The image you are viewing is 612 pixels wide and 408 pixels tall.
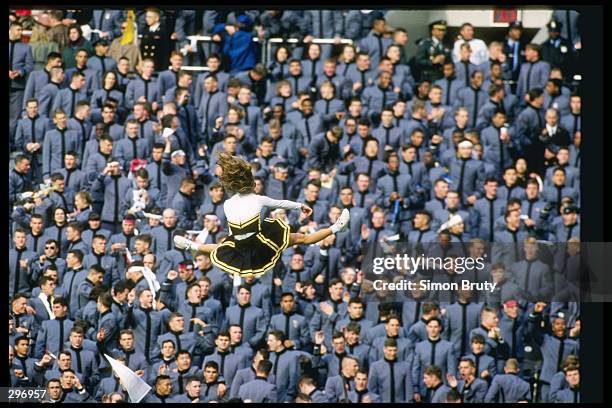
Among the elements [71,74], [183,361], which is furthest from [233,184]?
[71,74]

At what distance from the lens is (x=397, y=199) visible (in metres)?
21.9

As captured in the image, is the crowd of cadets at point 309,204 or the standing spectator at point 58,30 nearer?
the crowd of cadets at point 309,204

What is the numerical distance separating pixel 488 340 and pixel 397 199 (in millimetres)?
2605

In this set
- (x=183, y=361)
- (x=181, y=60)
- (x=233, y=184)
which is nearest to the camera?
(x=233, y=184)

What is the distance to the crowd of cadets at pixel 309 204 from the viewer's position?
21234mm

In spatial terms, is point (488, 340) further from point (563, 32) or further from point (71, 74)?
point (71, 74)

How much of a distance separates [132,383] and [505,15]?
8371mm

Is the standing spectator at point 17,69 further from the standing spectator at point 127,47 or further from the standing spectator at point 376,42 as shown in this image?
the standing spectator at point 376,42

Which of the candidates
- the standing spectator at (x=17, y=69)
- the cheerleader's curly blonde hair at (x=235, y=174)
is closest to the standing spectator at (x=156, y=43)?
the standing spectator at (x=17, y=69)

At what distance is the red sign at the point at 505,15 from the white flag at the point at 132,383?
8090mm

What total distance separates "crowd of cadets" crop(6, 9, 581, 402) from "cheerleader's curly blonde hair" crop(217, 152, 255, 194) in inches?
368

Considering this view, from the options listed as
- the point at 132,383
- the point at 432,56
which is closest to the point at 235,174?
the point at 132,383

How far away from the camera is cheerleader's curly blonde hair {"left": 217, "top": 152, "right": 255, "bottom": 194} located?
1184cm

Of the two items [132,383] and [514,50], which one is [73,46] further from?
[514,50]
